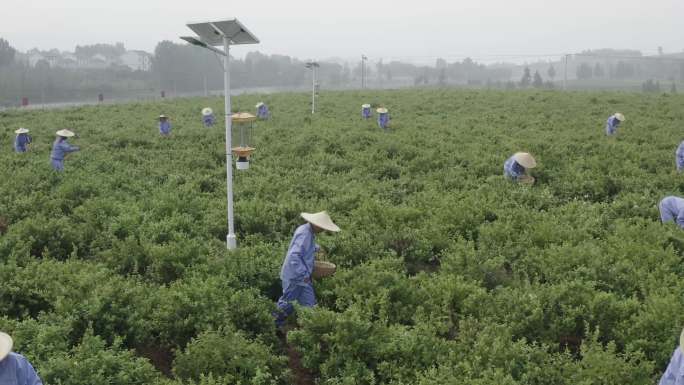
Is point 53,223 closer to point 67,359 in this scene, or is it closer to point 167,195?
point 167,195

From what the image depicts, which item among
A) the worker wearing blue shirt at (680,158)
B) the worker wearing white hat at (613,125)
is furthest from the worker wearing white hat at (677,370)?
the worker wearing white hat at (613,125)

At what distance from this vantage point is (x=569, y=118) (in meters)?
18.2

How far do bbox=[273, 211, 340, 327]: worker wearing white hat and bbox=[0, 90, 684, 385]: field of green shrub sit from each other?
0.24m

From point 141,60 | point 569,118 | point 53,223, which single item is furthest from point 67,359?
point 141,60

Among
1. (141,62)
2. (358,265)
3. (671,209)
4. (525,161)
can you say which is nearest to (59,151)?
(358,265)

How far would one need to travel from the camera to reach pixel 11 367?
3412 millimetres

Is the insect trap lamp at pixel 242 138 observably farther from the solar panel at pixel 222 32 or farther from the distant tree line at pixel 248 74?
the distant tree line at pixel 248 74

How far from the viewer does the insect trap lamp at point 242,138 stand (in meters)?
6.95

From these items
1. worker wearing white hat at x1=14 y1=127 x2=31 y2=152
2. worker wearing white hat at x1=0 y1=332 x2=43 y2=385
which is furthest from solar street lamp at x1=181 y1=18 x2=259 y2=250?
worker wearing white hat at x1=14 y1=127 x2=31 y2=152

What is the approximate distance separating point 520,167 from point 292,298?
21.4 ft

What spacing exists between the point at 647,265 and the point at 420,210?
10.7ft

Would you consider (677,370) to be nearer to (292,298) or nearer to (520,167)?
(292,298)

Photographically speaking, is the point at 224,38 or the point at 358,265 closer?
the point at 224,38

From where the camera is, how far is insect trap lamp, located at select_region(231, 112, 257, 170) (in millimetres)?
6953
